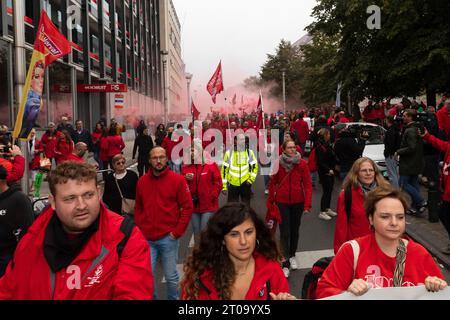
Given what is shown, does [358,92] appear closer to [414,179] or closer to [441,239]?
[414,179]

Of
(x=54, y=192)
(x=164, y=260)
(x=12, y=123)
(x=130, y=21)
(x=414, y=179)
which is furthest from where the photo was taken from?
(x=130, y=21)

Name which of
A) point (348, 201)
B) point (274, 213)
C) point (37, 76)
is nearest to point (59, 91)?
point (37, 76)

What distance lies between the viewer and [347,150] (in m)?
9.50

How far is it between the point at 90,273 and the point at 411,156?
25.5ft

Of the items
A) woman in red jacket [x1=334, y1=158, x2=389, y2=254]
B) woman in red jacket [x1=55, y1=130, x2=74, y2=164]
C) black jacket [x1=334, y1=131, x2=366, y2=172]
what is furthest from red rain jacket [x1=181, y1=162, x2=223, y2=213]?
woman in red jacket [x1=55, y1=130, x2=74, y2=164]

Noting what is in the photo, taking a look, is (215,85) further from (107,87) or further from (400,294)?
(400,294)

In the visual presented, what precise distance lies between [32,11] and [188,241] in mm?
16876

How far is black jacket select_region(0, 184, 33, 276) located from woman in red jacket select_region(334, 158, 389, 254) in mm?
2676

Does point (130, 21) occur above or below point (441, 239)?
above

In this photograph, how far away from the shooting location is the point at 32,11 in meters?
20.6

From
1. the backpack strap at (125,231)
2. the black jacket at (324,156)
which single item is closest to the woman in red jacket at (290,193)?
the black jacket at (324,156)

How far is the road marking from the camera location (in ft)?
20.6
